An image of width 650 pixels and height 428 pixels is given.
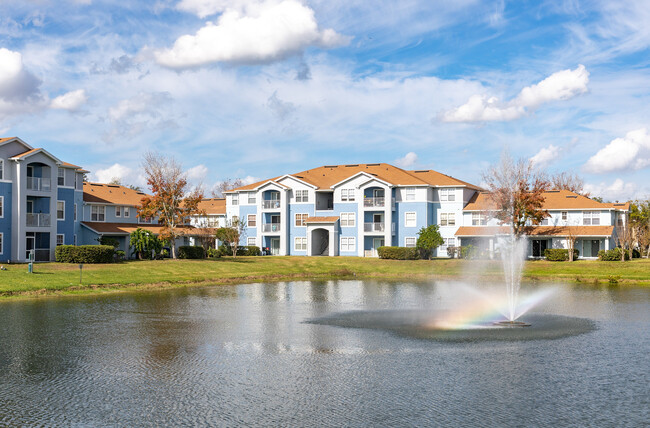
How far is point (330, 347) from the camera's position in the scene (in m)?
20.6

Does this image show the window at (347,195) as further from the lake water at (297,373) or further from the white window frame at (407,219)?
the lake water at (297,373)

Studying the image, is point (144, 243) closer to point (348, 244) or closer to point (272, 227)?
point (272, 227)

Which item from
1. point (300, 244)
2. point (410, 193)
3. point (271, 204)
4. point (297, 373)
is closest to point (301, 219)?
point (300, 244)

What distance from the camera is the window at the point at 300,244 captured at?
7850 cm

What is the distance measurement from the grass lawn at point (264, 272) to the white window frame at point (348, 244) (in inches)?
280

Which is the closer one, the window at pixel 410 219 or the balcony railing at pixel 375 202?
the window at pixel 410 219

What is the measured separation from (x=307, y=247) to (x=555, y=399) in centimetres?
6356

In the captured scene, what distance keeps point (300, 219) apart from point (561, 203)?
3067 centimetres

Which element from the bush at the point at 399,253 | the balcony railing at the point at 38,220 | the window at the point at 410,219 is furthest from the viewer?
the window at the point at 410,219

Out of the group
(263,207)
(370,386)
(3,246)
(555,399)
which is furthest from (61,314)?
(263,207)

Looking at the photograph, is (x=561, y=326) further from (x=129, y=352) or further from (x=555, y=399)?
(x=129, y=352)

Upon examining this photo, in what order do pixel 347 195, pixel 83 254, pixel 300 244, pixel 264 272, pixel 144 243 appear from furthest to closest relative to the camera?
pixel 300 244, pixel 347 195, pixel 144 243, pixel 264 272, pixel 83 254

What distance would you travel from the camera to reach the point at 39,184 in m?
54.7

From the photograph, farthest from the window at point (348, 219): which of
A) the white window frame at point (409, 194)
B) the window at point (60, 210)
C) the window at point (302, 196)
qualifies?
the window at point (60, 210)
